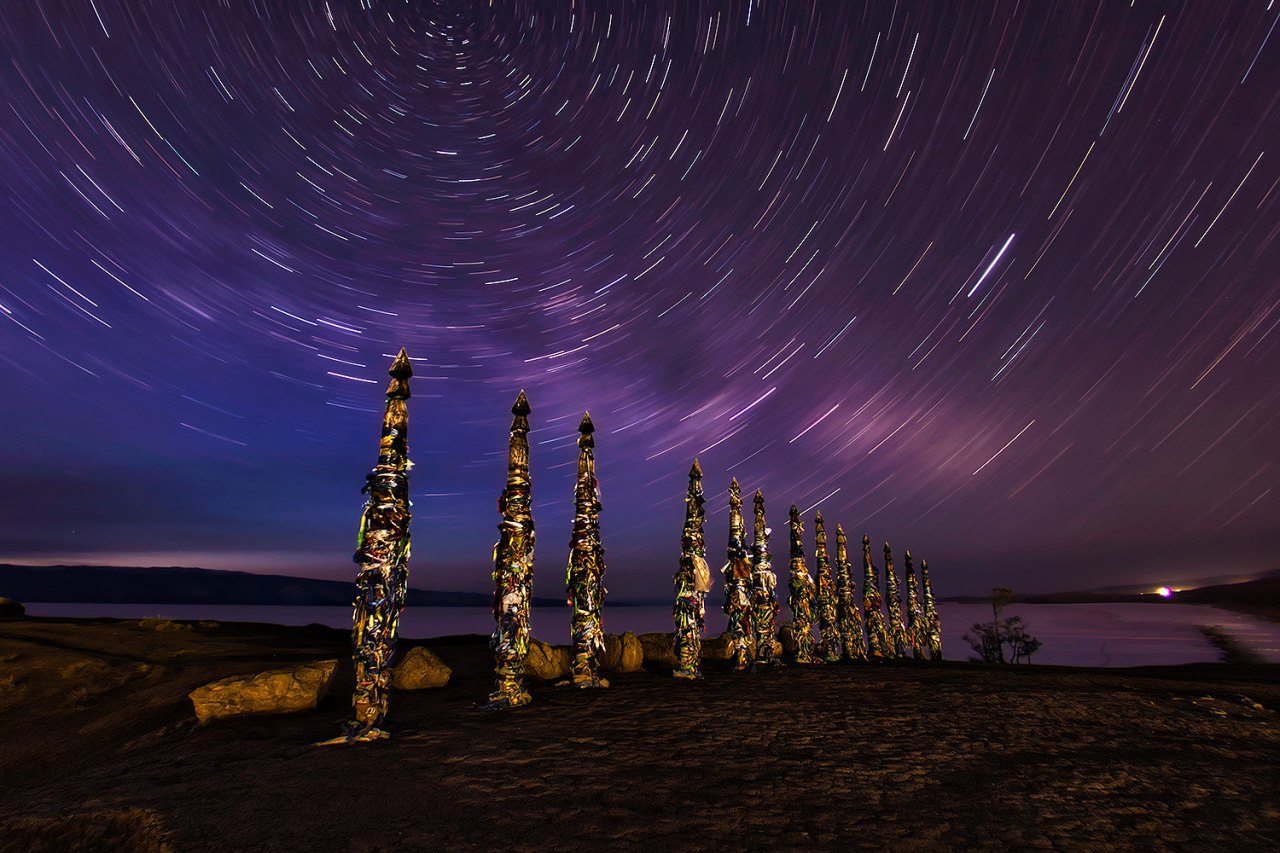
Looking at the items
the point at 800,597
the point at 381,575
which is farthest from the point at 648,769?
the point at 800,597

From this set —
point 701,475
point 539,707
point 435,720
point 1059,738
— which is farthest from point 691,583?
point 1059,738

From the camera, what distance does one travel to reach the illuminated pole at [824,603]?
35.4 m

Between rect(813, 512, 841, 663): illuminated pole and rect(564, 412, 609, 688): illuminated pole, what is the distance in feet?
70.3

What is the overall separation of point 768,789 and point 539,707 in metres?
8.03

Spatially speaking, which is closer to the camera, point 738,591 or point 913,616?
point 738,591

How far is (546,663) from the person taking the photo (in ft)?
69.1

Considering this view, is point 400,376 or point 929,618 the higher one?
point 400,376

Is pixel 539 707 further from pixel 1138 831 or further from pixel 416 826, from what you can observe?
pixel 1138 831

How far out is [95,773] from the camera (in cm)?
1016

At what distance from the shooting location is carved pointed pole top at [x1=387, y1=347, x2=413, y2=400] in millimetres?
13695

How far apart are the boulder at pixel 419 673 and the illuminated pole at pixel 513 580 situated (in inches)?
148

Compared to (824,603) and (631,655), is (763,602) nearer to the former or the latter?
(631,655)

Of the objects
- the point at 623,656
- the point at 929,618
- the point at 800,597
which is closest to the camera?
the point at 623,656

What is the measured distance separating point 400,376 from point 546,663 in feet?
42.0
